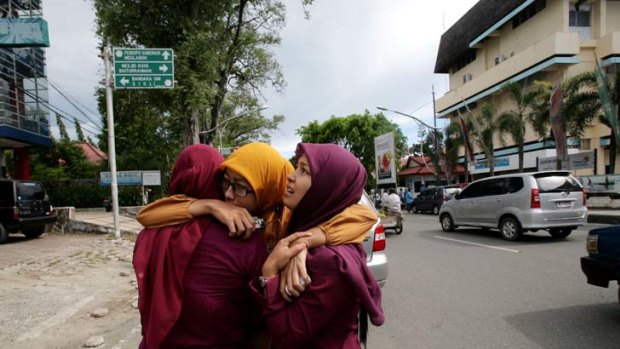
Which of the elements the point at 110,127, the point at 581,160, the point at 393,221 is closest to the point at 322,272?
the point at 110,127

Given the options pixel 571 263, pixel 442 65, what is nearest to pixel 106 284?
pixel 571 263

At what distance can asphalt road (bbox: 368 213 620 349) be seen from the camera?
3.86 m

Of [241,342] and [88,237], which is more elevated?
[241,342]

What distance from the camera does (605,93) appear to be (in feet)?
54.7


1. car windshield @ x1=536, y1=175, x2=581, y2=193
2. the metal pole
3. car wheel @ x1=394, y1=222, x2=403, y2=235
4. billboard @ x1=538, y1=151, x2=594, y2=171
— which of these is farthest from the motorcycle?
billboard @ x1=538, y1=151, x2=594, y2=171

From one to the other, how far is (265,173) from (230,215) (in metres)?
0.20

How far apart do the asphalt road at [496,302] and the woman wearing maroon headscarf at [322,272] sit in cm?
274

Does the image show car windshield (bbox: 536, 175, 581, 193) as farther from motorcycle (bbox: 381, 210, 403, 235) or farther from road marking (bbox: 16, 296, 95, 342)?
road marking (bbox: 16, 296, 95, 342)

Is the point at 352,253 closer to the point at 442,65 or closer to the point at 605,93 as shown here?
the point at 605,93

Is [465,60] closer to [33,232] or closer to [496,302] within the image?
[33,232]

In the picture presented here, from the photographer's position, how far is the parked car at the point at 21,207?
35.7 ft

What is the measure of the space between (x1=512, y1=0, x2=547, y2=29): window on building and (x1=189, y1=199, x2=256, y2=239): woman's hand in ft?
110

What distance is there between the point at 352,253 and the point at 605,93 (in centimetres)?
1977

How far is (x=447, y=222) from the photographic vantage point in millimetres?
12992
